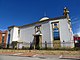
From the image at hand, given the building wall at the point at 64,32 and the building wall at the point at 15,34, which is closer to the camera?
the building wall at the point at 64,32

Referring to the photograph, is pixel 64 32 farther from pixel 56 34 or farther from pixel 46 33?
pixel 46 33

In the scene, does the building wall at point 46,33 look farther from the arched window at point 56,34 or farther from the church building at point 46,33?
the arched window at point 56,34

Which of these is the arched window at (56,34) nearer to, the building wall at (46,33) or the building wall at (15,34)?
the building wall at (46,33)

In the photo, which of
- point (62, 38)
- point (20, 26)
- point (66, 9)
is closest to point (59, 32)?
point (62, 38)

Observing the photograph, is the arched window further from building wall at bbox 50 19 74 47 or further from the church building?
building wall at bbox 50 19 74 47

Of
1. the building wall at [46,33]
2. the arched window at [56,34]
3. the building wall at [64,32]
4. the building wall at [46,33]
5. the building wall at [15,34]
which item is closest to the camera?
the building wall at [64,32]

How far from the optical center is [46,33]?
1025 inches

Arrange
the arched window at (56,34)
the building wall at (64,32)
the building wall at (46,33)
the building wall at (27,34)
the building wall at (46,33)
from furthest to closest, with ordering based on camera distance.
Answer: the building wall at (27,34) → the building wall at (46,33) → the arched window at (56,34) → the building wall at (46,33) → the building wall at (64,32)

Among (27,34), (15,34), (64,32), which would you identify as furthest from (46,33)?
(15,34)

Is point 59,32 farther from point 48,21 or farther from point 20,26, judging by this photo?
point 20,26

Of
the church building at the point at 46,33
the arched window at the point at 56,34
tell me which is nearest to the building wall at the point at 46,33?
the church building at the point at 46,33

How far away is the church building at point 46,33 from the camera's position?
23.1 m

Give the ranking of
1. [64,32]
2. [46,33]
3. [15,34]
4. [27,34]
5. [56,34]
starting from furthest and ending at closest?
[15,34] → [27,34] → [46,33] → [56,34] → [64,32]

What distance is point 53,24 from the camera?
992 inches
